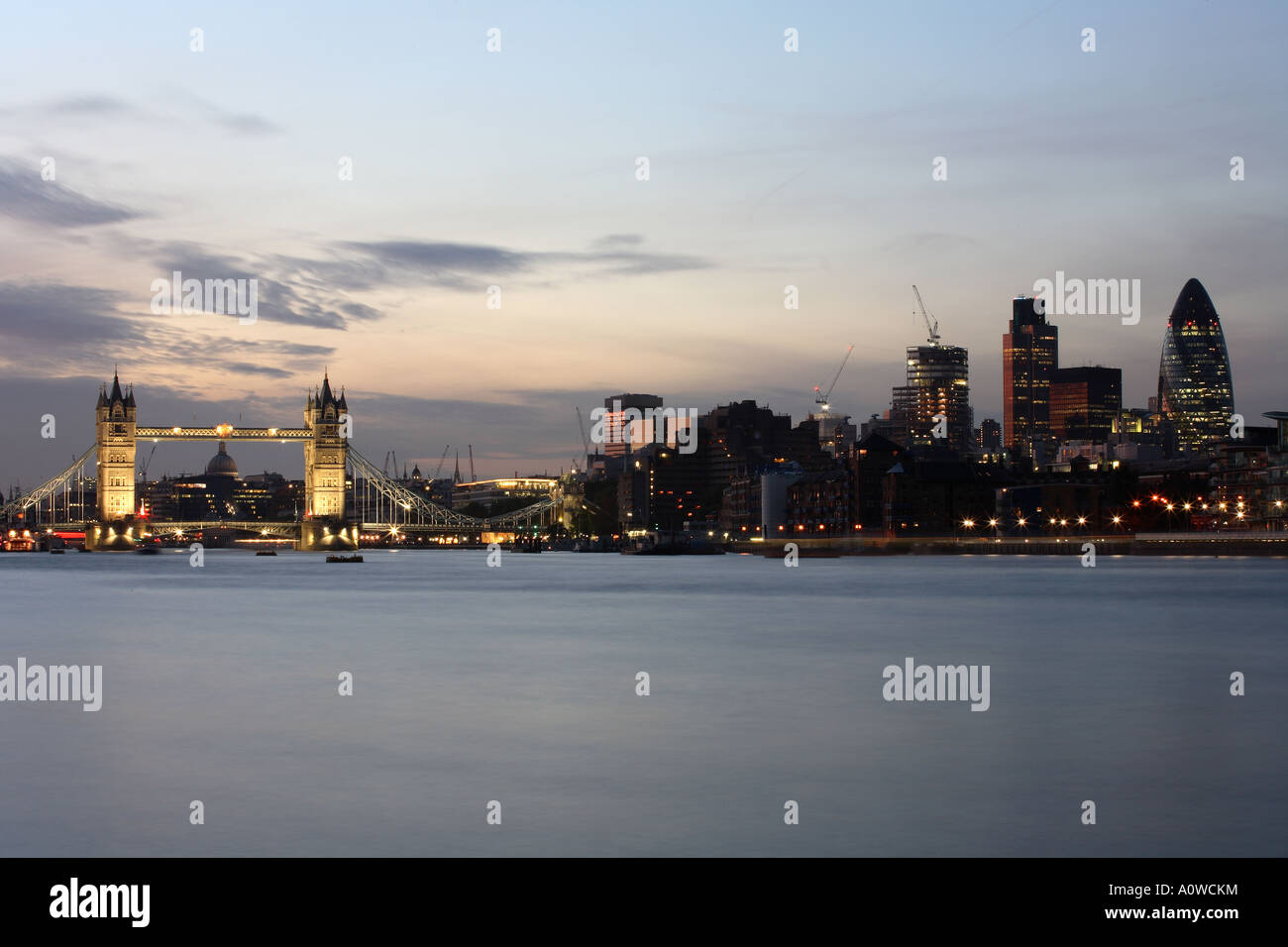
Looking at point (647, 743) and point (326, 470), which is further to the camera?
point (326, 470)

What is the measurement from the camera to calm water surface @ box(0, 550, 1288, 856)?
1351 centimetres

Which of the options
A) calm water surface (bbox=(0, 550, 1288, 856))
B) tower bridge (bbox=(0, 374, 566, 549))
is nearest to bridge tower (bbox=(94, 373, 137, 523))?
tower bridge (bbox=(0, 374, 566, 549))

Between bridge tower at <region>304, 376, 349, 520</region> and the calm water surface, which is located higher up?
bridge tower at <region>304, 376, 349, 520</region>

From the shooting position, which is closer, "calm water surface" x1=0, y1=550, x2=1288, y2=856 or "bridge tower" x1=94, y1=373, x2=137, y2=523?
"calm water surface" x1=0, y1=550, x2=1288, y2=856

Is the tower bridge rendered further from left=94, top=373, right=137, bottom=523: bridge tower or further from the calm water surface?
the calm water surface

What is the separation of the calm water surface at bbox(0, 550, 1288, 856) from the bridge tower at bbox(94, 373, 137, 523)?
155963mm

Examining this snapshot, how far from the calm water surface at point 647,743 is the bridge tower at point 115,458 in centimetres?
15596

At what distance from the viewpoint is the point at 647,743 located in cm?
1930

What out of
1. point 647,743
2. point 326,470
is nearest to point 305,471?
point 326,470

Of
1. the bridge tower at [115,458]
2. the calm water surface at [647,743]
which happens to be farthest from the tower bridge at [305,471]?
the calm water surface at [647,743]

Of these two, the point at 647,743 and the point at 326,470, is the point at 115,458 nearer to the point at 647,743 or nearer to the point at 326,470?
the point at 326,470

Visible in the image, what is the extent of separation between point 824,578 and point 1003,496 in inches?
2823

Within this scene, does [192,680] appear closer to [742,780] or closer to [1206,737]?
[742,780]

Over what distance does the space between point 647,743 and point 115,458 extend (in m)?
188
